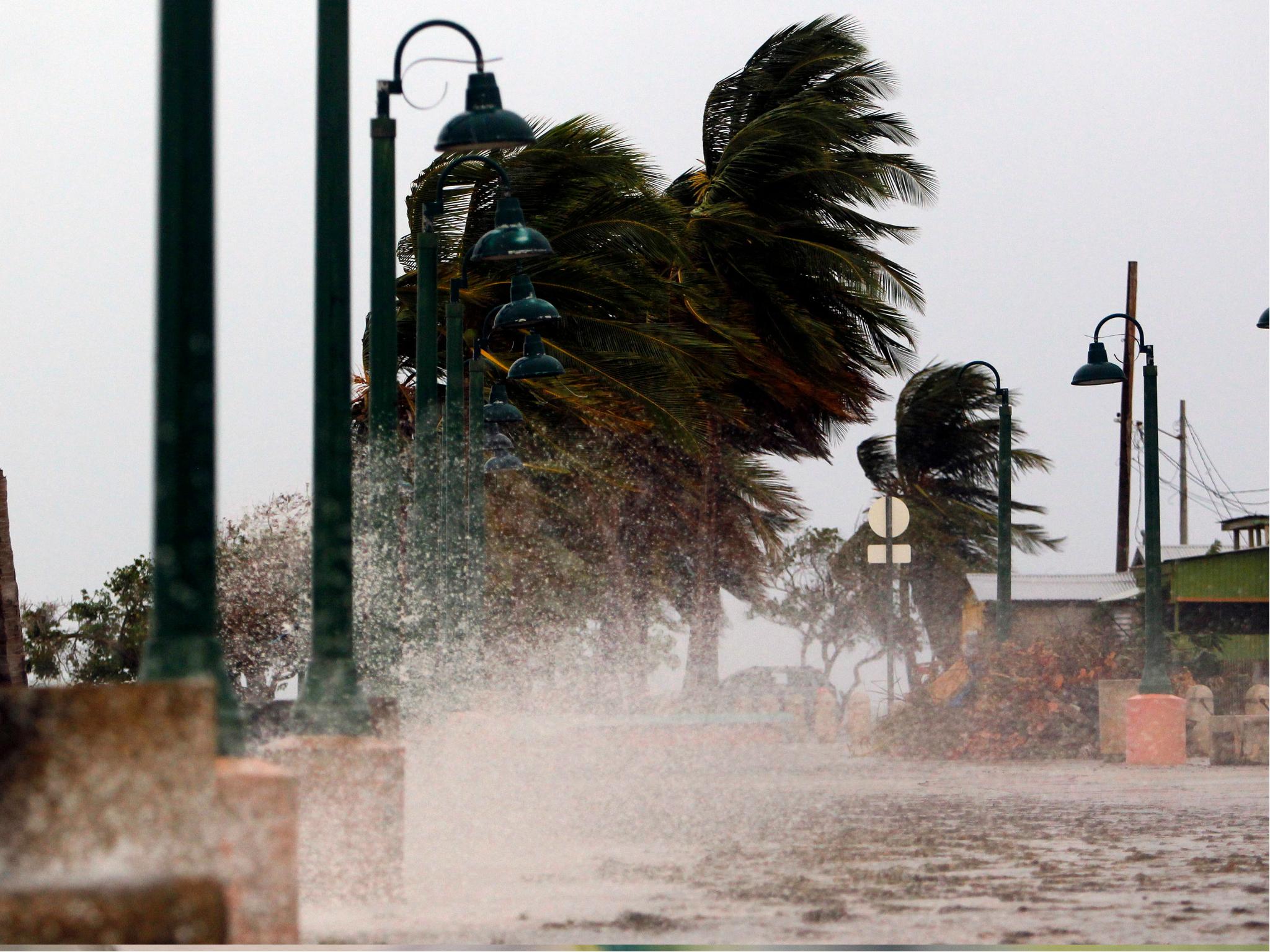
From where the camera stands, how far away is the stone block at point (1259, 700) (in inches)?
1001

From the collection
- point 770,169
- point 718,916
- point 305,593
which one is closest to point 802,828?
point 718,916

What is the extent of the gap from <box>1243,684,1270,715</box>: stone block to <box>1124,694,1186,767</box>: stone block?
1751 millimetres

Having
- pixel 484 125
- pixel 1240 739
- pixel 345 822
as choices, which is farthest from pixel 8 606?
pixel 1240 739

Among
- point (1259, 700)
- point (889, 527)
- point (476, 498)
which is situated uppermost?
point (476, 498)

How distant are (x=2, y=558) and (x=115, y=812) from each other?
13085 millimetres

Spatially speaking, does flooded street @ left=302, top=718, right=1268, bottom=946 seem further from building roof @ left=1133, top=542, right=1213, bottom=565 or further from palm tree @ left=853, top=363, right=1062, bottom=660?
palm tree @ left=853, top=363, right=1062, bottom=660

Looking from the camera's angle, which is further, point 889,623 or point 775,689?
point 775,689

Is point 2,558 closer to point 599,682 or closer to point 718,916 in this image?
point 718,916

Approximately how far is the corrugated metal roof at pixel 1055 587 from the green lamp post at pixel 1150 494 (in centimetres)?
1162

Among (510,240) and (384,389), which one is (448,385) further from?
(384,389)

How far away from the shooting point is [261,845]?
19.9 feet

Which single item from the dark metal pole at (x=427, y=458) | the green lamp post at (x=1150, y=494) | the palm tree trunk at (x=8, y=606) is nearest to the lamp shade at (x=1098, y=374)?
the green lamp post at (x=1150, y=494)

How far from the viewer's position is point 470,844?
12.6 meters

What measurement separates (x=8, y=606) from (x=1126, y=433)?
27.7 metres
